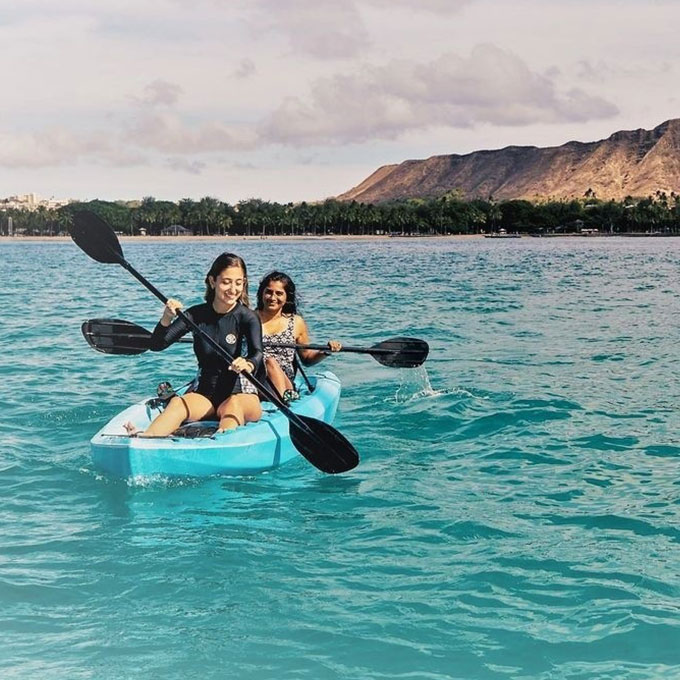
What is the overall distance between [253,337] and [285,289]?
5.16 ft

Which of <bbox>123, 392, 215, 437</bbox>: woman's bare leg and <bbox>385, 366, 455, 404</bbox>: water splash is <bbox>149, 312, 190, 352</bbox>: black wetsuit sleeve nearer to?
<bbox>123, 392, 215, 437</bbox>: woman's bare leg

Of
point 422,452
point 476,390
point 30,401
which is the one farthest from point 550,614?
point 30,401

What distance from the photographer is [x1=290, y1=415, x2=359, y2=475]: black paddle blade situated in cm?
784

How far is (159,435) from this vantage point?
7.64 meters

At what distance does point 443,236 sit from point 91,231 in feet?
544

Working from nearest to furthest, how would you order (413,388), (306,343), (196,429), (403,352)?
(196,429) → (306,343) → (403,352) → (413,388)

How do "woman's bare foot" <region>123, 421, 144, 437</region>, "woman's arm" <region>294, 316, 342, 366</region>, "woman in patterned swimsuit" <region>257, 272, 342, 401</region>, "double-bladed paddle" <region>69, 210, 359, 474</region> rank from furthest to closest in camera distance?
1. "woman's arm" <region>294, 316, 342, 366</region>
2. "woman in patterned swimsuit" <region>257, 272, 342, 401</region>
3. "double-bladed paddle" <region>69, 210, 359, 474</region>
4. "woman's bare foot" <region>123, 421, 144, 437</region>

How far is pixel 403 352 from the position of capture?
10367 millimetres

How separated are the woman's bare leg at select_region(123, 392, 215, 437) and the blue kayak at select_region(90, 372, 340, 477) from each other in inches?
3.7

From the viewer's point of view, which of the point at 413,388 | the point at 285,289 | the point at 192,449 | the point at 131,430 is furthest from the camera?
the point at 413,388

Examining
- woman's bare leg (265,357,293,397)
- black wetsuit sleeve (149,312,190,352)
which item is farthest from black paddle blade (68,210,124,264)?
woman's bare leg (265,357,293,397)

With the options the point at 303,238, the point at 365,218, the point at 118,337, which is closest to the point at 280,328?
the point at 118,337

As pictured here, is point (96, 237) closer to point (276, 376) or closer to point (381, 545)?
point (276, 376)

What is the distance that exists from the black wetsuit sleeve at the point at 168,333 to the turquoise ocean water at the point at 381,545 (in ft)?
3.82
